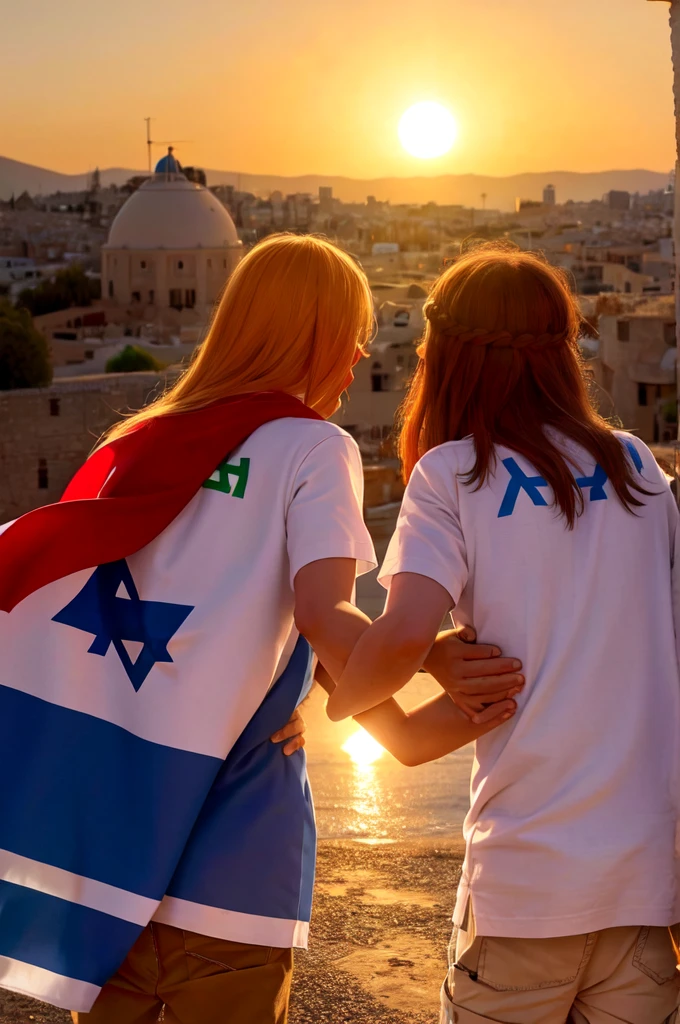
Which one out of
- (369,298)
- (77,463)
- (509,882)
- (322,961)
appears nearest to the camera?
(509,882)

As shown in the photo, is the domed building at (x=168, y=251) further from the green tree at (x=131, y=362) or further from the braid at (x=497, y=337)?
the braid at (x=497, y=337)

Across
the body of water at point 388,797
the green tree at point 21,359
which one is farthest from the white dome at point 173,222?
the body of water at point 388,797

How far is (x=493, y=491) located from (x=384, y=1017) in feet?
4.11

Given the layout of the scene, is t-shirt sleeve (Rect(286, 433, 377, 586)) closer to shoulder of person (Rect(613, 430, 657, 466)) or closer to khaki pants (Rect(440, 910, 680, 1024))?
shoulder of person (Rect(613, 430, 657, 466))

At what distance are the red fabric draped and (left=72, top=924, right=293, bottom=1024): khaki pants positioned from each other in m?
0.44

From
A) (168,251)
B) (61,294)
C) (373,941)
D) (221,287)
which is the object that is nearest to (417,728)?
(221,287)

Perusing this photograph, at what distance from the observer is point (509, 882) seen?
4.90ft

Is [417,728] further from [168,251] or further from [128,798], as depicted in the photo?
[168,251]

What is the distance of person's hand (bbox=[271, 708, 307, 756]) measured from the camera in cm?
161

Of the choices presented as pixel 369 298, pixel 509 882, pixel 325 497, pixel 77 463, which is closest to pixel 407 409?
pixel 369 298

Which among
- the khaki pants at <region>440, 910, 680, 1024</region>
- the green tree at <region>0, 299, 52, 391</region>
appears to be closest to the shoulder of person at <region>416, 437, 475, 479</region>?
the khaki pants at <region>440, 910, 680, 1024</region>

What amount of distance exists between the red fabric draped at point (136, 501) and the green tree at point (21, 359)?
31.2 metres

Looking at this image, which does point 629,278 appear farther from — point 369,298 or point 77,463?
point 369,298

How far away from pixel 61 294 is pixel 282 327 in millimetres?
55354
